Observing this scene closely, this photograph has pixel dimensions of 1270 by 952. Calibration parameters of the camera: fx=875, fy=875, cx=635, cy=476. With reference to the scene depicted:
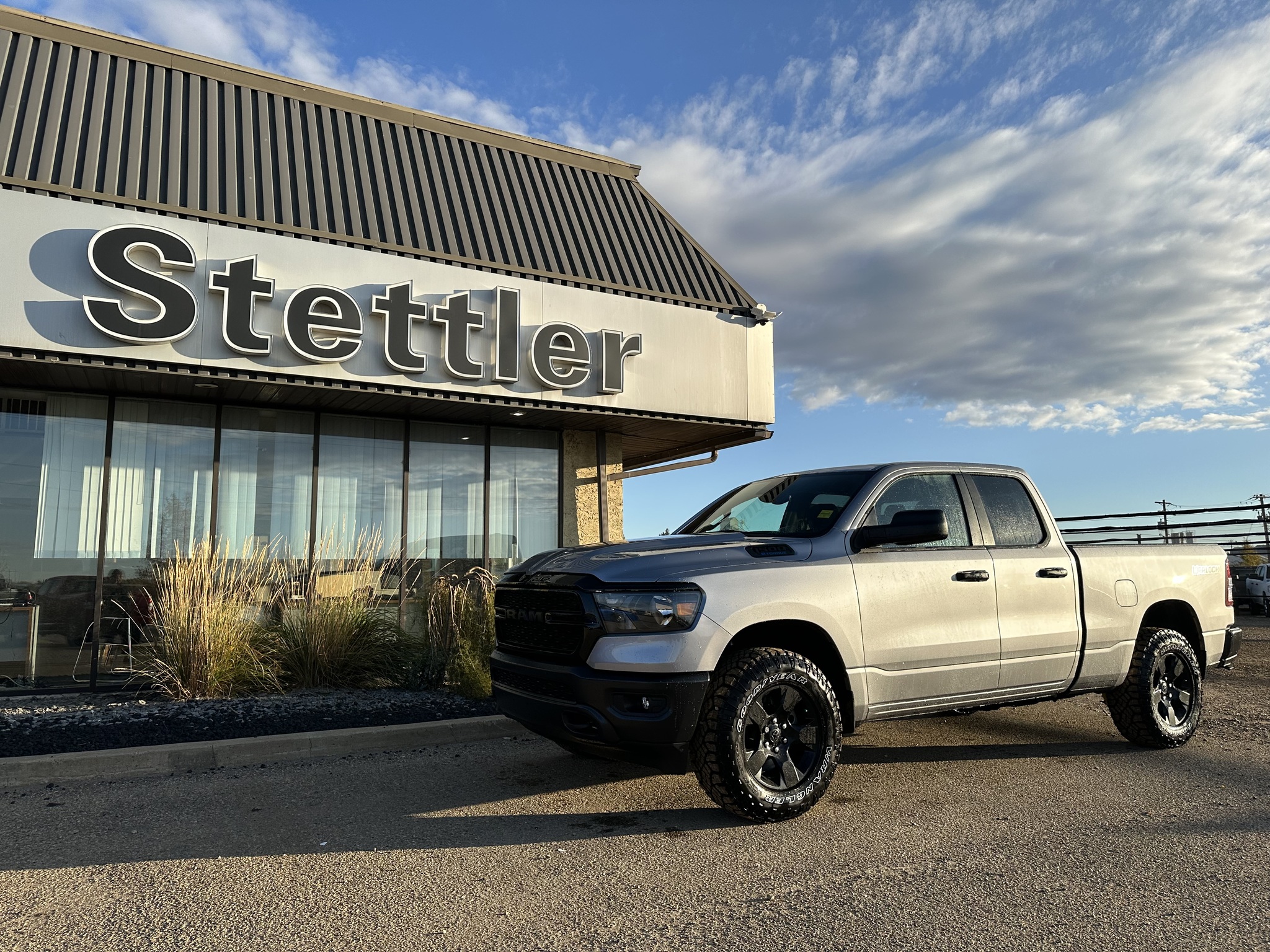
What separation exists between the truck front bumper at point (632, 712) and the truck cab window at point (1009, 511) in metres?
2.63

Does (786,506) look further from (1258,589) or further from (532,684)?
(1258,589)

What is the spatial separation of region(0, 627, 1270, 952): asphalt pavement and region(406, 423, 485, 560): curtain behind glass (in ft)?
19.3

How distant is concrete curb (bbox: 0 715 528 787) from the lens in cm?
567

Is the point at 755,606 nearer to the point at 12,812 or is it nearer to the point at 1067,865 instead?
the point at 1067,865

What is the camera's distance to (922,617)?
5.12 m

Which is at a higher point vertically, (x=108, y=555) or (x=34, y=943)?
(x=108, y=555)

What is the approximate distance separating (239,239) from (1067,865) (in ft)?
30.9

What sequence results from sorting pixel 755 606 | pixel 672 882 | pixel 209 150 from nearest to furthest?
pixel 672 882 < pixel 755 606 < pixel 209 150

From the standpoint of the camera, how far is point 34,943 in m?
3.21

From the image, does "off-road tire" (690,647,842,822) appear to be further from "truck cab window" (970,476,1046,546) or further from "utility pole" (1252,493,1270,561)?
"utility pole" (1252,493,1270,561)

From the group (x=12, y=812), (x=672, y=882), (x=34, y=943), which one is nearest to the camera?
(x=34, y=943)

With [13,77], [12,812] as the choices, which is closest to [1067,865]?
[12,812]

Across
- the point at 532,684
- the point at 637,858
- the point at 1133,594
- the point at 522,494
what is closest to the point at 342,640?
the point at 532,684

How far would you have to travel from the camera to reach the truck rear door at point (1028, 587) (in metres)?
5.50
